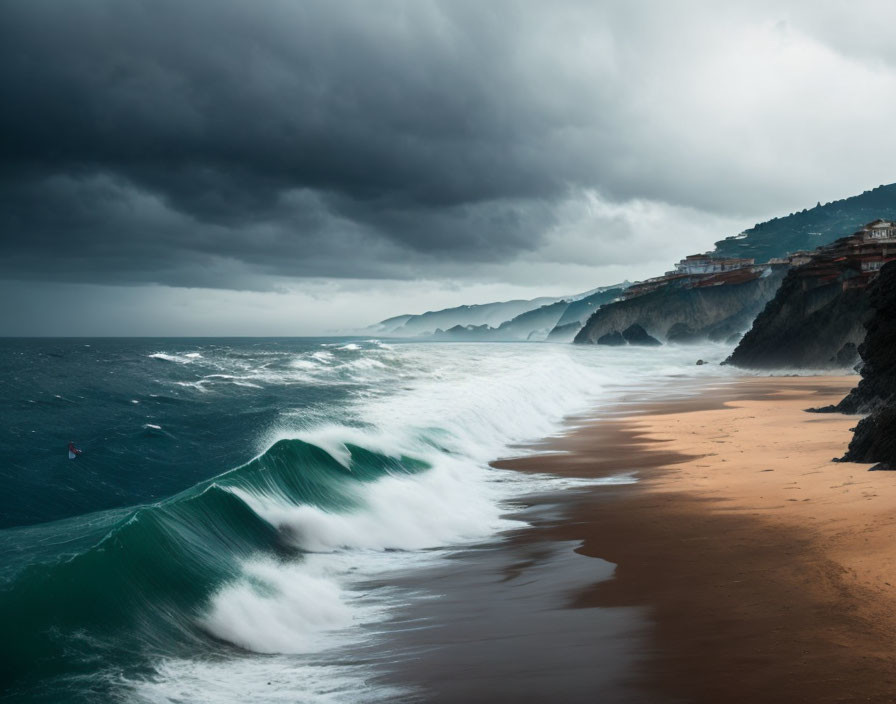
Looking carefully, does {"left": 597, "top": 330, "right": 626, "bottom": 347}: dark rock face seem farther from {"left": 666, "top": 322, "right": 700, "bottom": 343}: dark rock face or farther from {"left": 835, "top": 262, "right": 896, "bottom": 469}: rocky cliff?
{"left": 835, "top": 262, "right": 896, "bottom": 469}: rocky cliff

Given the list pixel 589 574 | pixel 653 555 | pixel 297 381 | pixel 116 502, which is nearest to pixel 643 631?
pixel 589 574

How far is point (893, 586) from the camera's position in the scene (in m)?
5.64

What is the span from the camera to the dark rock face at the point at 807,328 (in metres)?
50.2

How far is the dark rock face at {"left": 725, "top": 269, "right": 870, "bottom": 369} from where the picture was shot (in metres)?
50.2

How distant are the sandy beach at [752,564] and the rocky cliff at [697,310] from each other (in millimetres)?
108973

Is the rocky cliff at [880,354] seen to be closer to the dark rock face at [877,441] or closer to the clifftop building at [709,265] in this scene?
the dark rock face at [877,441]

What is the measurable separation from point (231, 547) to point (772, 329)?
Result: 57.4m

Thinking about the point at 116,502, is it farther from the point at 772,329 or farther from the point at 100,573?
the point at 772,329

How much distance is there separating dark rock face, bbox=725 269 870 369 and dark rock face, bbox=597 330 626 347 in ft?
237

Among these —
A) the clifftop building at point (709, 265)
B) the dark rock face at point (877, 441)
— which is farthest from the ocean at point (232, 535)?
the clifftop building at point (709, 265)

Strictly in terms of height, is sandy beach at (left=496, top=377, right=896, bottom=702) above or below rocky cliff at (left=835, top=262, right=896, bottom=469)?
below

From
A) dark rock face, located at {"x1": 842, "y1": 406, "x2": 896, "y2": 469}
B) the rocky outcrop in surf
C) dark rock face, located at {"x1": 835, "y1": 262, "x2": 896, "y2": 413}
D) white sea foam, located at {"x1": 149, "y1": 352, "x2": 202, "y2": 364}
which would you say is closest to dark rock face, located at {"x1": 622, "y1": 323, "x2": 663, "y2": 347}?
the rocky outcrop in surf

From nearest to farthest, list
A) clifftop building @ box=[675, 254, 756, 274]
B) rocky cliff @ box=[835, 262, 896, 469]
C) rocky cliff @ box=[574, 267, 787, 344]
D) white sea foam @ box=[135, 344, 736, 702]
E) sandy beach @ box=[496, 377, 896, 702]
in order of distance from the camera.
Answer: sandy beach @ box=[496, 377, 896, 702], white sea foam @ box=[135, 344, 736, 702], rocky cliff @ box=[835, 262, 896, 469], rocky cliff @ box=[574, 267, 787, 344], clifftop building @ box=[675, 254, 756, 274]

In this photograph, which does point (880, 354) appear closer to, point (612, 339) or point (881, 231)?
point (881, 231)
